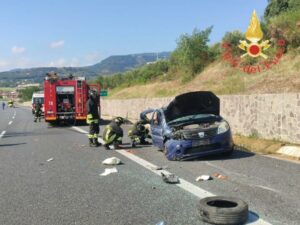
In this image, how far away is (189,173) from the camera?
988 cm

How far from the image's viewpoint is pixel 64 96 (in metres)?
28.8

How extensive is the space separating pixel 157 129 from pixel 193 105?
1.18 m

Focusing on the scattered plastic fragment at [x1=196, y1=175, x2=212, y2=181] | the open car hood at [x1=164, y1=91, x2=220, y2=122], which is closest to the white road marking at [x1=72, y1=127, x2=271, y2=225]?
the scattered plastic fragment at [x1=196, y1=175, x2=212, y2=181]

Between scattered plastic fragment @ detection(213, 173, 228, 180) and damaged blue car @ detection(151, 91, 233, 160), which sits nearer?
scattered plastic fragment @ detection(213, 173, 228, 180)

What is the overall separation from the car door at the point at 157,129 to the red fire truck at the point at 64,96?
47.9 ft

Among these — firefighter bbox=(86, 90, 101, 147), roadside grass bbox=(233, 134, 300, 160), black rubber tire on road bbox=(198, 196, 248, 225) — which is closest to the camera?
black rubber tire on road bbox=(198, 196, 248, 225)

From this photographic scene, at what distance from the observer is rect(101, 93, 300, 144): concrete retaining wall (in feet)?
44.7

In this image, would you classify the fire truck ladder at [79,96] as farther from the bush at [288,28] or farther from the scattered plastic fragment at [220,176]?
the scattered plastic fragment at [220,176]

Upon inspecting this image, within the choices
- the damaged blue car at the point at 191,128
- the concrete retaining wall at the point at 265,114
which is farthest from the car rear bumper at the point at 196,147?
the concrete retaining wall at the point at 265,114

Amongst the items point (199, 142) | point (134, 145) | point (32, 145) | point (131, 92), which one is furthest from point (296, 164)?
point (131, 92)

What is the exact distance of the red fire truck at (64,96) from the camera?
28.4 metres

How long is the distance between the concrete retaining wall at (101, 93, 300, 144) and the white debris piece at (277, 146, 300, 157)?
1.61ft

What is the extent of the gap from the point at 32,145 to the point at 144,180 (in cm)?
870

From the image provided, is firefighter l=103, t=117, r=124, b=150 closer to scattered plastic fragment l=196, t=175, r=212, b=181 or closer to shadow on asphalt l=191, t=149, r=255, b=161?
shadow on asphalt l=191, t=149, r=255, b=161
